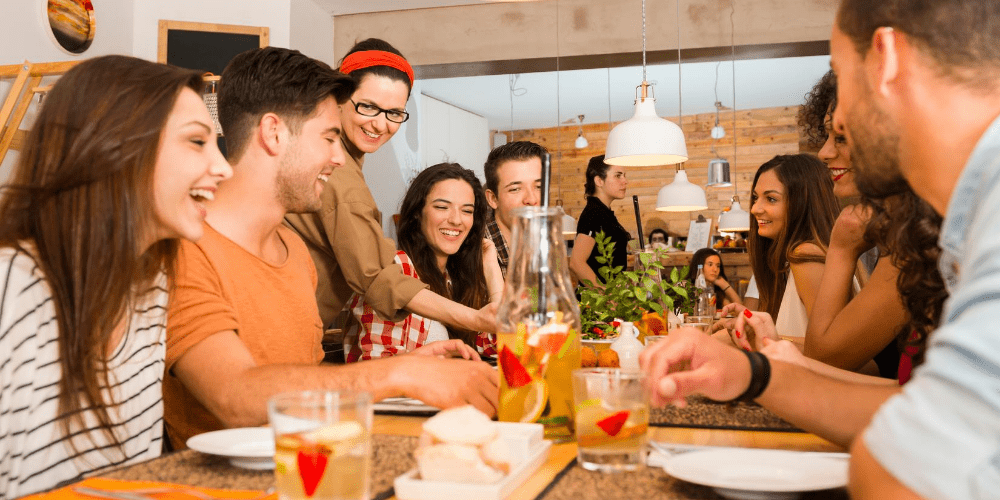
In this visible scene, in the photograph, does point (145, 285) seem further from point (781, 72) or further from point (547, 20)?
point (781, 72)

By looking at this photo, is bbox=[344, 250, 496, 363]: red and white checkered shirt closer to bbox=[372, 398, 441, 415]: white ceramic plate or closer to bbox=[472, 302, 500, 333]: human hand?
bbox=[472, 302, 500, 333]: human hand

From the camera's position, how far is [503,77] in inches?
341

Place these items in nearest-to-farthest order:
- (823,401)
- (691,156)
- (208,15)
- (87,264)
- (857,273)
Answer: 1. (823,401)
2. (87,264)
3. (857,273)
4. (208,15)
5. (691,156)

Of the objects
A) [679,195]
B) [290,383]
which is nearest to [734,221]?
[679,195]

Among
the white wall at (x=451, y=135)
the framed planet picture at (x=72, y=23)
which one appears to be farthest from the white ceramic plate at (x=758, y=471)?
the white wall at (x=451, y=135)

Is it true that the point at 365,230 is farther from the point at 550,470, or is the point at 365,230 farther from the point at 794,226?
the point at 794,226

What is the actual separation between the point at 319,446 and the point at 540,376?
1.35ft

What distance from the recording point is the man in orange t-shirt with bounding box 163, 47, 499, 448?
1.20 metres

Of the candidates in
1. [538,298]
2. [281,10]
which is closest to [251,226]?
[538,298]

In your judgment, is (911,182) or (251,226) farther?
(251,226)

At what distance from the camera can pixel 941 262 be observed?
854mm

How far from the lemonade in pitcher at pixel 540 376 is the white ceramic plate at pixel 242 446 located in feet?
1.07

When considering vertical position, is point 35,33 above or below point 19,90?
above

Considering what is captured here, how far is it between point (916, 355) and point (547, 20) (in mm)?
4788
